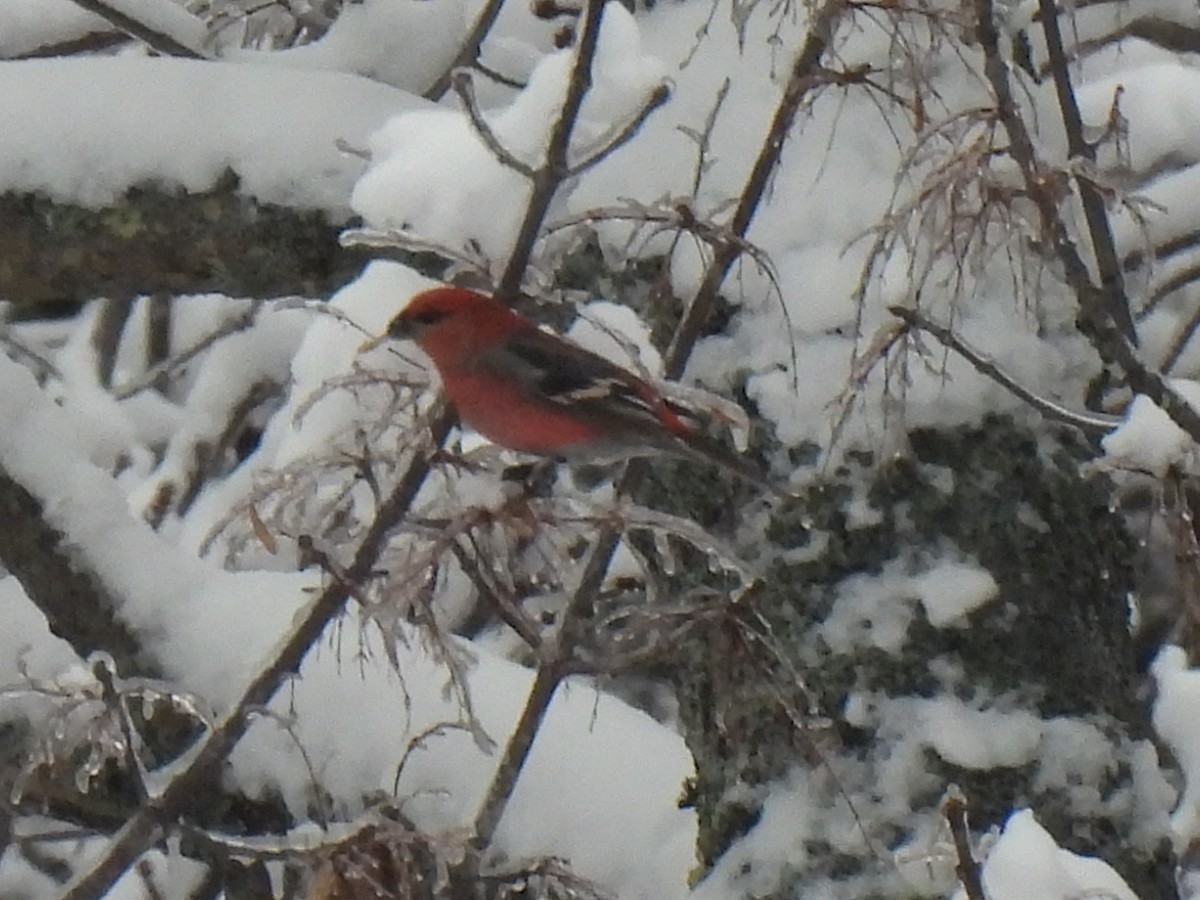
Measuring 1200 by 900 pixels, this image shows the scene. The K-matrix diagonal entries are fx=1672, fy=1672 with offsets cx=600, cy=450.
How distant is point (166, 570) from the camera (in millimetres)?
2842

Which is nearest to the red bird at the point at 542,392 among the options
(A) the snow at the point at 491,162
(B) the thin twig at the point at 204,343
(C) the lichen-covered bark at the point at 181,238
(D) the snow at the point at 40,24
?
(A) the snow at the point at 491,162

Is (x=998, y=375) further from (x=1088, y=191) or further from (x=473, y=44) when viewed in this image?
(x=473, y=44)

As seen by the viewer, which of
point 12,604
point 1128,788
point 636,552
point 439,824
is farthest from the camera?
point 12,604

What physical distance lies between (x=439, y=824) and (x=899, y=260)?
1.10 m

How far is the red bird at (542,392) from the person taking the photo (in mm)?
2277

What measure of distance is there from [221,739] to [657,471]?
3.03ft

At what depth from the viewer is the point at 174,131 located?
287cm

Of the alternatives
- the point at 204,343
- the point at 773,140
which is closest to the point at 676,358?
the point at 773,140

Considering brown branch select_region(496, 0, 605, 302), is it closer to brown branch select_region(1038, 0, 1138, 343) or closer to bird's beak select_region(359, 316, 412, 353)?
bird's beak select_region(359, 316, 412, 353)

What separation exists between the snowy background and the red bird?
6cm

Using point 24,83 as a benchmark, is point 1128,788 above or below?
below

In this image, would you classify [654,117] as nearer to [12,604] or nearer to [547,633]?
[547,633]

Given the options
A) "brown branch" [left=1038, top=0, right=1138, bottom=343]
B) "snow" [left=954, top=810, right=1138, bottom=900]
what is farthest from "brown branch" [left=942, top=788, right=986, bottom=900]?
"brown branch" [left=1038, top=0, right=1138, bottom=343]

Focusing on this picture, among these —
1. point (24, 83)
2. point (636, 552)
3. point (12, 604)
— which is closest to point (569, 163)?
point (636, 552)
